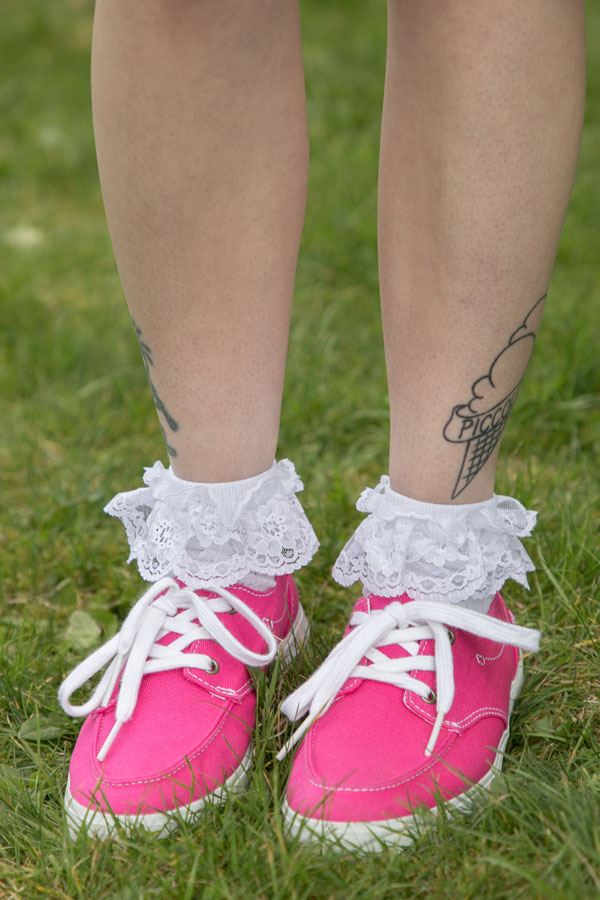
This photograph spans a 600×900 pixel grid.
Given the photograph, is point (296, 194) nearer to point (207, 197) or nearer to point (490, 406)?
point (207, 197)

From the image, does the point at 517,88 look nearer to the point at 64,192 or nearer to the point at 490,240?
the point at 490,240

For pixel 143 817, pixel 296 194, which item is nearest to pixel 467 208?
pixel 296 194

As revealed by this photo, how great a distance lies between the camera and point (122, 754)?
0.99 meters

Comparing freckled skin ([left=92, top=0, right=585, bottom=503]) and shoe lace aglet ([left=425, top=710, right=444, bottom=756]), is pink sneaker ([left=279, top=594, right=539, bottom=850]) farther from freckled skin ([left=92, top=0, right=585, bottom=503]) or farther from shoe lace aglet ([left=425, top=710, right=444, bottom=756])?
freckled skin ([left=92, top=0, right=585, bottom=503])

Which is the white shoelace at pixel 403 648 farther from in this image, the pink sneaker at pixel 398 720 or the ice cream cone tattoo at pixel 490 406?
the ice cream cone tattoo at pixel 490 406

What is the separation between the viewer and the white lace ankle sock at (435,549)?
3.36 feet

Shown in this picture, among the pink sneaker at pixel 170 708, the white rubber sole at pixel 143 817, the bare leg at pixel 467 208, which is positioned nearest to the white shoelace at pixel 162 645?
the pink sneaker at pixel 170 708

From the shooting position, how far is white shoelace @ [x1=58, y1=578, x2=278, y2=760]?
1048 millimetres

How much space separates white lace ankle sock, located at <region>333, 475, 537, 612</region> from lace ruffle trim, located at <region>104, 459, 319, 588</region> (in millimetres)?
97

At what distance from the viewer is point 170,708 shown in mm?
1025

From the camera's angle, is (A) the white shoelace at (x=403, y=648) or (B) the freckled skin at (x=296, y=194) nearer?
(B) the freckled skin at (x=296, y=194)

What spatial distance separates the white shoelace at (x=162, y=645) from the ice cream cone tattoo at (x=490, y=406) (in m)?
0.30

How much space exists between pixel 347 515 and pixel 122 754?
2.22 ft

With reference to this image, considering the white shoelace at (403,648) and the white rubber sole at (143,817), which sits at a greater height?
the white shoelace at (403,648)
